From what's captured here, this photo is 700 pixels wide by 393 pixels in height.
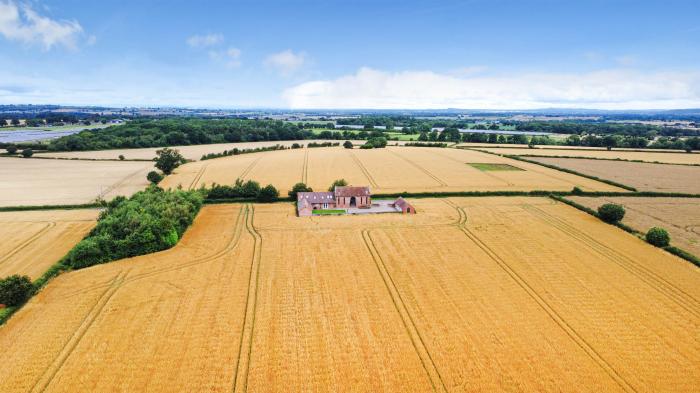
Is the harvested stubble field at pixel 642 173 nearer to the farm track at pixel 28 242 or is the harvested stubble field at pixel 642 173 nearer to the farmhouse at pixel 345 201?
the farmhouse at pixel 345 201

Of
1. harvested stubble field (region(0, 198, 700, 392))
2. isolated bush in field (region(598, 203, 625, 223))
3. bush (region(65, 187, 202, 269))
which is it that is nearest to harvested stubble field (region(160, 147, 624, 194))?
isolated bush in field (region(598, 203, 625, 223))

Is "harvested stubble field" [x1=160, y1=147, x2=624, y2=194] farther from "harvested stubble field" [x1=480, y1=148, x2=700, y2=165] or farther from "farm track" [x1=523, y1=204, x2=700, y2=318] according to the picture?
"farm track" [x1=523, y1=204, x2=700, y2=318]

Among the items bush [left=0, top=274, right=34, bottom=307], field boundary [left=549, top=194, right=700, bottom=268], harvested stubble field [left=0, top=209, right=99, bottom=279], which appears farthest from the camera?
field boundary [left=549, top=194, right=700, bottom=268]

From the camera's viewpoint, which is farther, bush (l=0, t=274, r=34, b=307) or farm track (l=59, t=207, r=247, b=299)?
farm track (l=59, t=207, r=247, b=299)

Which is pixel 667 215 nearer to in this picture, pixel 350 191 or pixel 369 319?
pixel 350 191

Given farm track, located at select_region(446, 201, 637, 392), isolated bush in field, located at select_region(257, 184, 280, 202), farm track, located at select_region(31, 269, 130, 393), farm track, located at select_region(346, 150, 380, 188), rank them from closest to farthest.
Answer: farm track, located at select_region(31, 269, 130, 393)
farm track, located at select_region(446, 201, 637, 392)
isolated bush in field, located at select_region(257, 184, 280, 202)
farm track, located at select_region(346, 150, 380, 188)

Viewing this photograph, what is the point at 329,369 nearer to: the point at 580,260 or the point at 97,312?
the point at 97,312

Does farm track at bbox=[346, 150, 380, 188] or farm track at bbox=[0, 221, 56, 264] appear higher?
farm track at bbox=[346, 150, 380, 188]
